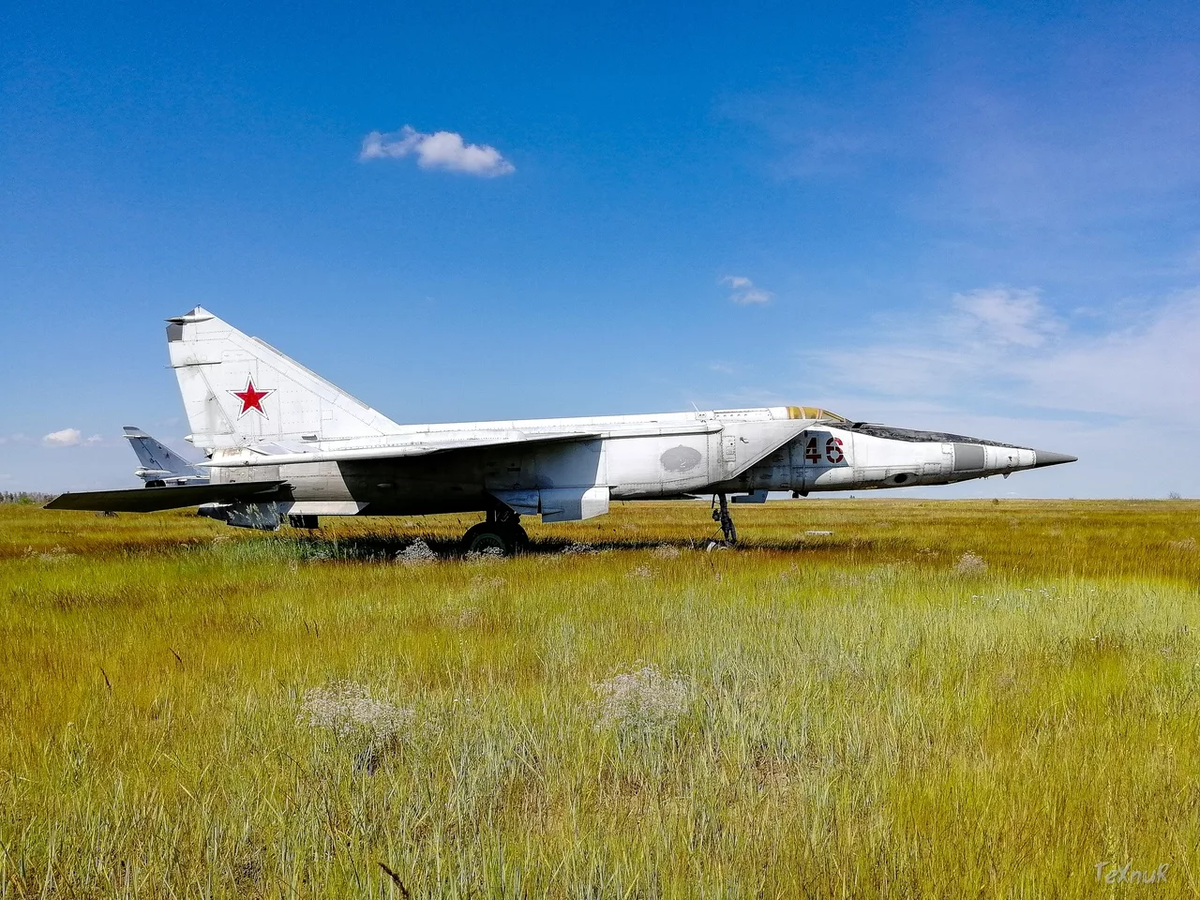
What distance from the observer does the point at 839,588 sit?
8.84 metres

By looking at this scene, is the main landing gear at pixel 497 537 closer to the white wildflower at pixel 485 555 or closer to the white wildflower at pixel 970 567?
the white wildflower at pixel 485 555

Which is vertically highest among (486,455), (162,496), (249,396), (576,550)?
(249,396)

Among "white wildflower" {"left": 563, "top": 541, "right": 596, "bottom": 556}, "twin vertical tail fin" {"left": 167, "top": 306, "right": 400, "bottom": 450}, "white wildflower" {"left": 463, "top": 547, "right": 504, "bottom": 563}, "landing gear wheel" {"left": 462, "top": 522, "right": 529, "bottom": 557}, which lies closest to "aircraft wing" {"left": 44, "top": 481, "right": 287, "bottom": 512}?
"twin vertical tail fin" {"left": 167, "top": 306, "right": 400, "bottom": 450}

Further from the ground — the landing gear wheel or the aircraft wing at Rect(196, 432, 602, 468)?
the aircraft wing at Rect(196, 432, 602, 468)

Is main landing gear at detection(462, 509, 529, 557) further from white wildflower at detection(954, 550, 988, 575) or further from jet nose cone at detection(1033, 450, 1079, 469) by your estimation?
jet nose cone at detection(1033, 450, 1079, 469)

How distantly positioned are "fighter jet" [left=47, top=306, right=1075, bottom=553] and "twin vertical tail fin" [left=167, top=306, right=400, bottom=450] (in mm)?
26

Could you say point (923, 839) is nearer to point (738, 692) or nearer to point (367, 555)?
point (738, 692)

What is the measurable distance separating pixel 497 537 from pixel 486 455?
165cm

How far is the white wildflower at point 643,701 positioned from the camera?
3.76 metres

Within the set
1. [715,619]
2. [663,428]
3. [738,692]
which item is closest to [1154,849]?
[738,692]

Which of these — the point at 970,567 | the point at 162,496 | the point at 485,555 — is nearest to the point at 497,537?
the point at 485,555

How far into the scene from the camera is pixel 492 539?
536 inches

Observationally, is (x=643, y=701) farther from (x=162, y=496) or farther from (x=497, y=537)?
(x=162, y=496)

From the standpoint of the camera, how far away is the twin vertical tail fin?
14.0 metres
